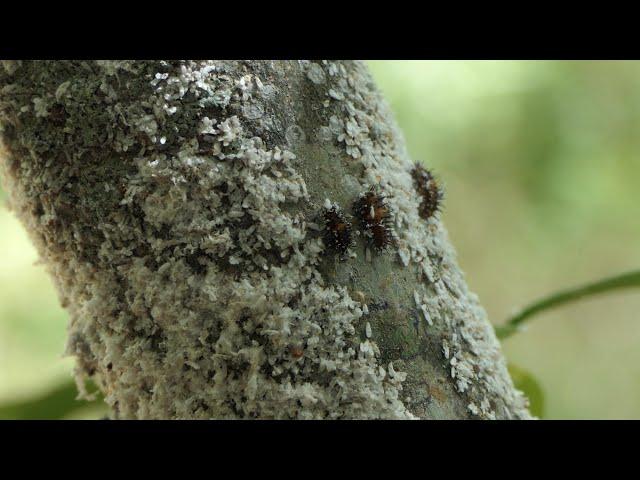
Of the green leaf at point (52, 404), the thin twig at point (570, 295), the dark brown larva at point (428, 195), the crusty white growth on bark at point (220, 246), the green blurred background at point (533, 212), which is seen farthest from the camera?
the green blurred background at point (533, 212)

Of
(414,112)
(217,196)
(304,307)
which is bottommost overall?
(304,307)

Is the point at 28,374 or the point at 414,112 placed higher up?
the point at 414,112

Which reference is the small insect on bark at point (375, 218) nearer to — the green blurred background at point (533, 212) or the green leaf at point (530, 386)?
the green leaf at point (530, 386)

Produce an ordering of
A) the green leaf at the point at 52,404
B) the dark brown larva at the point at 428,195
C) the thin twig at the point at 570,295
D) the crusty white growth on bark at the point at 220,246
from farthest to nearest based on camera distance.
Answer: the green leaf at the point at 52,404, the thin twig at the point at 570,295, the dark brown larva at the point at 428,195, the crusty white growth on bark at the point at 220,246

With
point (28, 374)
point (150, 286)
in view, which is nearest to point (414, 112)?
point (28, 374)

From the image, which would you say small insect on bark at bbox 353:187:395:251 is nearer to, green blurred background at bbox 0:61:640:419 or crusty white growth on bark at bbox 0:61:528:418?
crusty white growth on bark at bbox 0:61:528:418

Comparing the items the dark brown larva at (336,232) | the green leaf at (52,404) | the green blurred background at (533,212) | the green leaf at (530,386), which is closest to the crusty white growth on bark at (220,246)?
the dark brown larva at (336,232)
